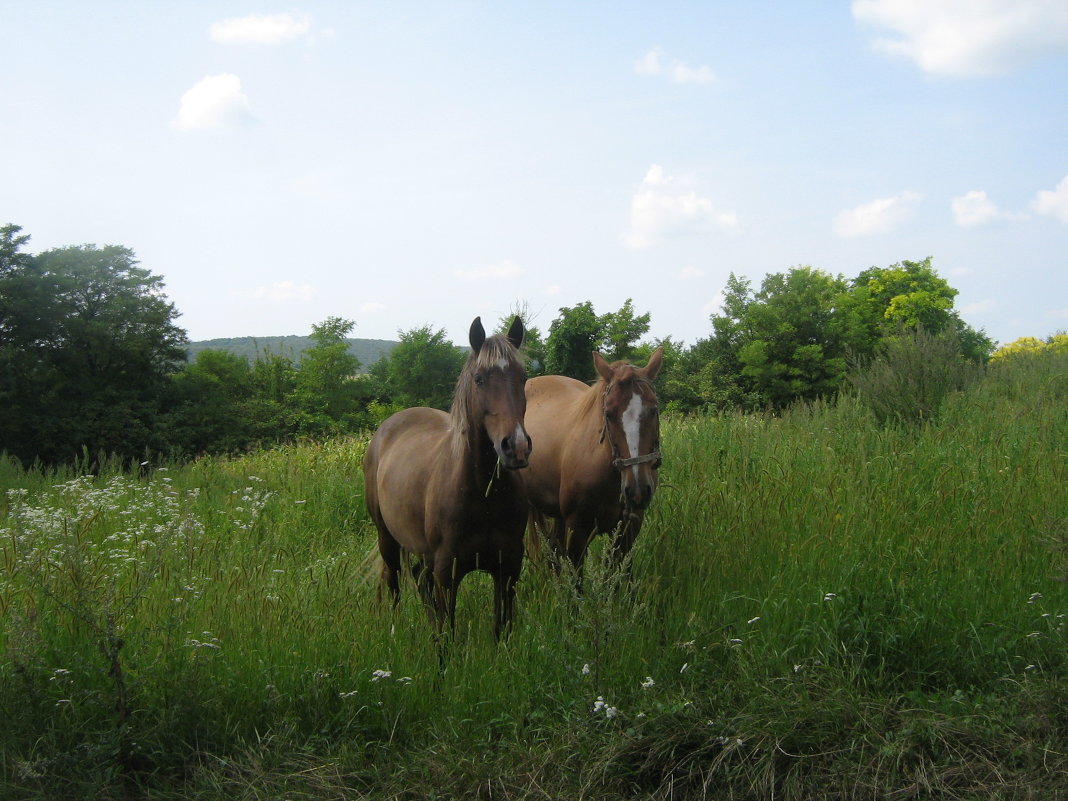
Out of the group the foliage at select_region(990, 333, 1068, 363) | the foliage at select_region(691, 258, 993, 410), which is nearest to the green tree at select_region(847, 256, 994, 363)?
the foliage at select_region(691, 258, 993, 410)

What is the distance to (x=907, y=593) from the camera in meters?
4.32

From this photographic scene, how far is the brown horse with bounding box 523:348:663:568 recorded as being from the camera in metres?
4.57

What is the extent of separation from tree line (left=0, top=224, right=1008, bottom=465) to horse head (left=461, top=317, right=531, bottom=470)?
21.0m

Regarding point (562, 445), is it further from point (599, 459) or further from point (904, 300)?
point (904, 300)

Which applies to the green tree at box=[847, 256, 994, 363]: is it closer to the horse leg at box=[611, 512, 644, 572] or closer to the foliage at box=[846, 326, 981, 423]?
the foliage at box=[846, 326, 981, 423]

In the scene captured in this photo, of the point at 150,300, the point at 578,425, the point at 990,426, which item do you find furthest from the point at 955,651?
the point at 150,300

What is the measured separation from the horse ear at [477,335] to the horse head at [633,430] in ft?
3.41

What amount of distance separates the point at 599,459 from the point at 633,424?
593 mm

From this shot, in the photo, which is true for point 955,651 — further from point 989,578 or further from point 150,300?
point 150,300

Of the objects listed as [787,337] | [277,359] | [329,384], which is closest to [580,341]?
[787,337]

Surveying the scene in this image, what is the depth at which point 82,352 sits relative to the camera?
3766cm

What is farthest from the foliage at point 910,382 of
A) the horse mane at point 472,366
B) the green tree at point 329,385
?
the green tree at point 329,385

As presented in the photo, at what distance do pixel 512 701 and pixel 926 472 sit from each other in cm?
498

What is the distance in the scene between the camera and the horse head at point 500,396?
12.5 ft
